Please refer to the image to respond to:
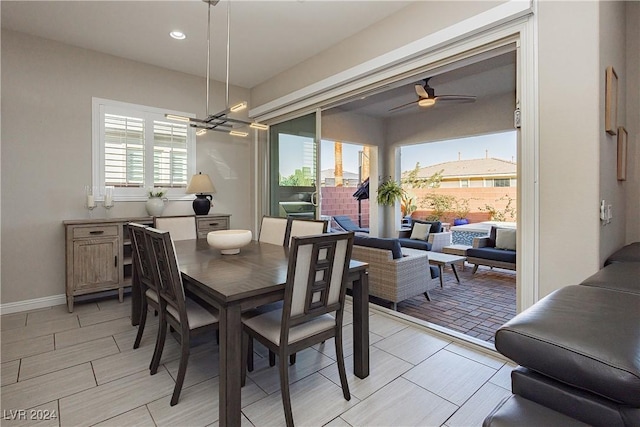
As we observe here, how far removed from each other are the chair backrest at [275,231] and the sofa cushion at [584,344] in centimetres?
223

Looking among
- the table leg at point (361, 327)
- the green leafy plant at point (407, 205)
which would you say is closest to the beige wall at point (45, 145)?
the table leg at point (361, 327)

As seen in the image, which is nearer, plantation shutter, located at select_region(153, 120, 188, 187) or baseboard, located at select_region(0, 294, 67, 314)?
baseboard, located at select_region(0, 294, 67, 314)

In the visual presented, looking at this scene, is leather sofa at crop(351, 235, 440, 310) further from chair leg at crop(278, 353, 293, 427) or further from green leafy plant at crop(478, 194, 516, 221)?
green leafy plant at crop(478, 194, 516, 221)

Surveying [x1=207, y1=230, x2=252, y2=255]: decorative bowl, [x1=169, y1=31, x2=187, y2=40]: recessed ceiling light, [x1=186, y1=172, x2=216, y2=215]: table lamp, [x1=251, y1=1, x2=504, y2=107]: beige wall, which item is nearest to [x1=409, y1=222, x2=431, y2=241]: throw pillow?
[x1=251, y1=1, x2=504, y2=107]: beige wall

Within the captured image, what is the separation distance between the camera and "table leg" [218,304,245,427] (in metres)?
1.49

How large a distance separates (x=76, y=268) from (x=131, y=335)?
120 cm

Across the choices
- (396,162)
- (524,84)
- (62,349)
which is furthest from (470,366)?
(396,162)

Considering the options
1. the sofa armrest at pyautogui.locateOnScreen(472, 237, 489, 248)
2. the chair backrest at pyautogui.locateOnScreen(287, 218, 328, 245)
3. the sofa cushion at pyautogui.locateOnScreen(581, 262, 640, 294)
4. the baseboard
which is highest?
the chair backrest at pyautogui.locateOnScreen(287, 218, 328, 245)

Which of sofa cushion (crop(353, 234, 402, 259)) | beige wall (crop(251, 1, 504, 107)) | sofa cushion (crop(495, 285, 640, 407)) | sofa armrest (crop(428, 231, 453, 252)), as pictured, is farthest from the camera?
sofa armrest (crop(428, 231, 453, 252))

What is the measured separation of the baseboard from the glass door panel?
272 cm

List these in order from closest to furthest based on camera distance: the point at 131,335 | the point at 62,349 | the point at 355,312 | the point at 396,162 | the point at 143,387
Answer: the point at 143,387 → the point at 355,312 → the point at 62,349 → the point at 131,335 → the point at 396,162

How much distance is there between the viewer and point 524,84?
83.0 inches

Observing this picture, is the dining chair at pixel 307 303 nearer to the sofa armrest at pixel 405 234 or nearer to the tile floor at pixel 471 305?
the tile floor at pixel 471 305

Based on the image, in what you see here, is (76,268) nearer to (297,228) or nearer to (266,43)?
(297,228)
